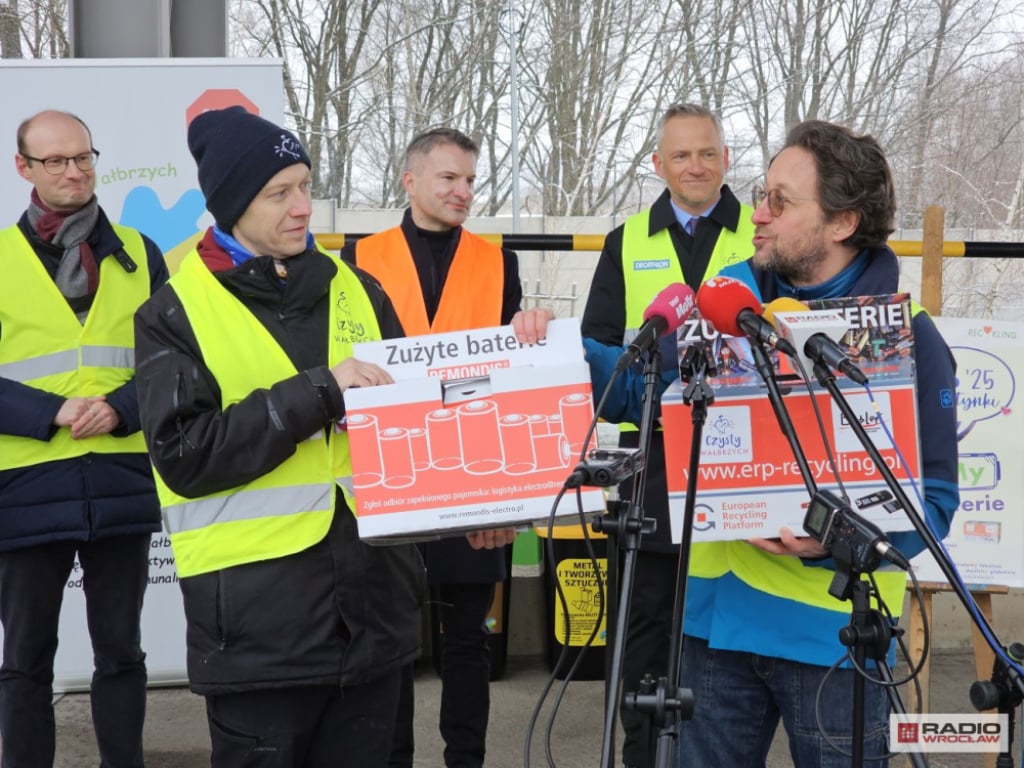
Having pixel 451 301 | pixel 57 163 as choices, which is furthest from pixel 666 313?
pixel 57 163

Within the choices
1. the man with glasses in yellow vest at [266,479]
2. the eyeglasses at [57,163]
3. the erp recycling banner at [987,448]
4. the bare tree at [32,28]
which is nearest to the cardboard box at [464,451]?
the man with glasses in yellow vest at [266,479]

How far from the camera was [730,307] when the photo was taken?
6.73 feet

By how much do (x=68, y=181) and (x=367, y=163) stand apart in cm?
883

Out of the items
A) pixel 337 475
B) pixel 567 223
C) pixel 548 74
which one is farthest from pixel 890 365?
pixel 548 74

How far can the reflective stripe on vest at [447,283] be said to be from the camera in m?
4.04

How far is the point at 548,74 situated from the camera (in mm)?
12891

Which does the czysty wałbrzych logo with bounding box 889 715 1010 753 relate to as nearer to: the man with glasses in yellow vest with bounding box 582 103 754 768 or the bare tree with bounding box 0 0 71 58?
the man with glasses in yellow vest with bounding box 582 103 754 768

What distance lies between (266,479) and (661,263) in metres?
1.78

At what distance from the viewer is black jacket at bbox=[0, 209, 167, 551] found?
A: 3.60 metres

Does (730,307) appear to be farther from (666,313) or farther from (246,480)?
(246,480)

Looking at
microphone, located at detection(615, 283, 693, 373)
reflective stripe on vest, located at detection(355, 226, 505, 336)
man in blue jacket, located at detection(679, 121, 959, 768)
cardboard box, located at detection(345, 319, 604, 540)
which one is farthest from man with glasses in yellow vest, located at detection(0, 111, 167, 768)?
microphone, located at detection(615, 283, 693, 373)

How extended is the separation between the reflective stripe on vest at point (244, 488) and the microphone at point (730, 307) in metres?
0.85

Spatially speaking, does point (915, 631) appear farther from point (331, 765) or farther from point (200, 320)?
point (200, 320)

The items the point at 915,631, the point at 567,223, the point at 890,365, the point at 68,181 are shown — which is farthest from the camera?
the point at 567,223
